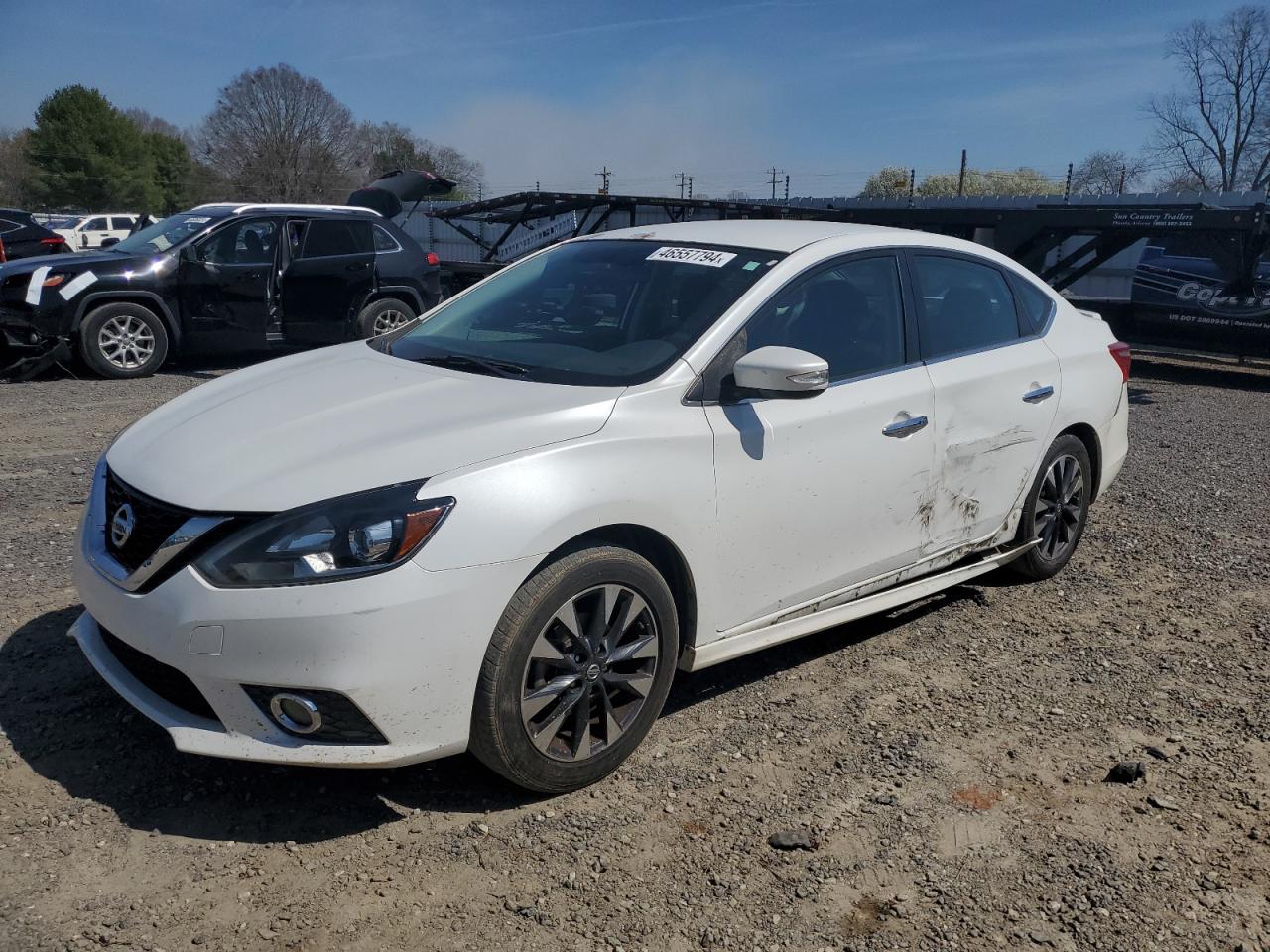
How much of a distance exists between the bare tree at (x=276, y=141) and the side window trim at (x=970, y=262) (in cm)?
6680

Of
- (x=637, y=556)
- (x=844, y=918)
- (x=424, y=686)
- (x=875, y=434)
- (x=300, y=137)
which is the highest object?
(x=300, y=137)

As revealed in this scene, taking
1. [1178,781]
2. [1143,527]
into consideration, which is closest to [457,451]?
[1178,781]

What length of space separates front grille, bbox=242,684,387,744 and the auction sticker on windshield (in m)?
2.05

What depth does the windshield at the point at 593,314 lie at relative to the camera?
3506 mm

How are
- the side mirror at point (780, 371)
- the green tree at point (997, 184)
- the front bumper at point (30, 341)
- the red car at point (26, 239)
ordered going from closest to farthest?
1. the side mirror at point (780, 371)
2. the front bumper at point (30, 341)
3. the red car at point (26, 239)
4. the green tree at point (997, 184)

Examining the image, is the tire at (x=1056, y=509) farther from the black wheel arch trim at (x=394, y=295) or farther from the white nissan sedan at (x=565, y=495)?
the black wheel arch trim at (x=394, y=295)

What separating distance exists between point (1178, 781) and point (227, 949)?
2.88m

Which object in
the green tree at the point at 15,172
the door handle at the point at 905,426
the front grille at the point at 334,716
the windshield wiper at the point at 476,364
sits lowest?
the front grille at the point at 334,716

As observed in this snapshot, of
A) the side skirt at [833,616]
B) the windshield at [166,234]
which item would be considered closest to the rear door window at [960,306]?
the side skirt at [833,616]

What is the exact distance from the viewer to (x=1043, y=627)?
466cm

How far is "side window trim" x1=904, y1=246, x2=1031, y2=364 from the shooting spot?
421cm

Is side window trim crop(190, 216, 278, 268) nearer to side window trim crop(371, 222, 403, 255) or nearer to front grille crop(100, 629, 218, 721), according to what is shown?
side window trim crop(371, 222, 403, 255)

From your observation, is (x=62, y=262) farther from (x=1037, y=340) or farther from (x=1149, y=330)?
(x=1149, y=330)

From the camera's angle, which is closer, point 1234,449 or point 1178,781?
point 1178,781
